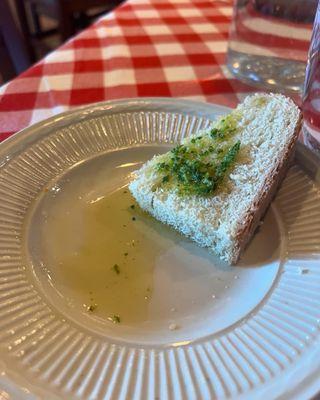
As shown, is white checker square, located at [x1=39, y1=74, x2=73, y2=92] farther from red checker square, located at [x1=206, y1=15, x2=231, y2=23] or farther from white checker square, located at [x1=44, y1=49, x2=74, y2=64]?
red checker square, located at [x1=206, y1=15, x2=231, y2=23]

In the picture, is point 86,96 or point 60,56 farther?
point 60,56

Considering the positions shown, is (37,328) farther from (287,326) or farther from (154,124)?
(154,124)

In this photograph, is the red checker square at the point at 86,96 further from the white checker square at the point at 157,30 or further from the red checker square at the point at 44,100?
the white checker square at the point at 157,30

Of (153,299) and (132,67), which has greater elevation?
(132,67)

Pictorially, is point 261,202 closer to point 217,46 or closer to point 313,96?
point 313,96

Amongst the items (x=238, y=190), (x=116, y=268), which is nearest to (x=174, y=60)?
(x=238, y=190)

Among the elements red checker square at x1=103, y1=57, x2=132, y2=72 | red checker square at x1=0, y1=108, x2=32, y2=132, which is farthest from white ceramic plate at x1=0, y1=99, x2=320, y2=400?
red checker square at x1=103, y1=57, x2=132, y2=72

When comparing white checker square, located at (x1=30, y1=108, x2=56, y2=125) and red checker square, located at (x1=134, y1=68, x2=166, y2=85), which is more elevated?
white checker square, located at (x1=30, y1=108, x2=56, y2=125)
